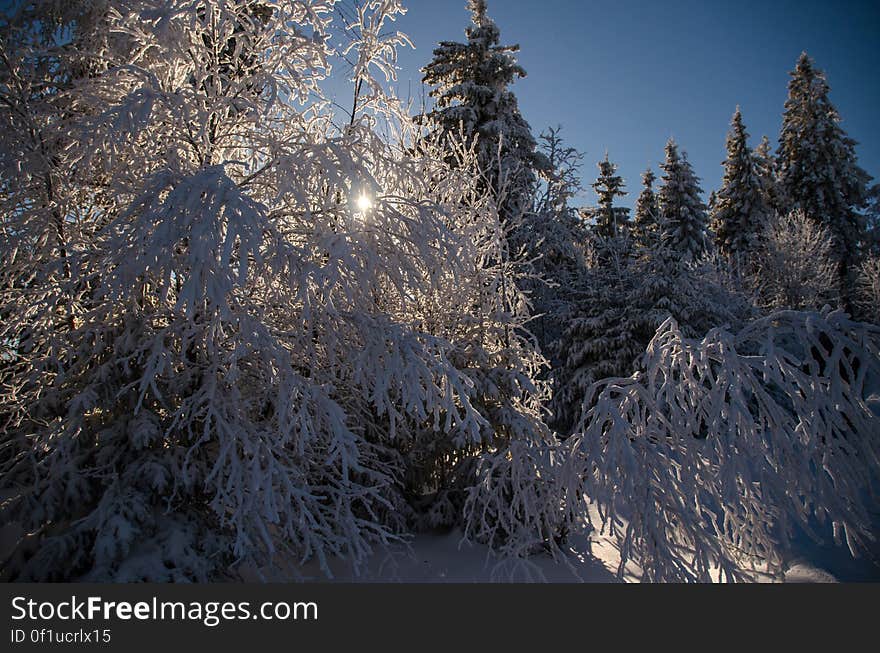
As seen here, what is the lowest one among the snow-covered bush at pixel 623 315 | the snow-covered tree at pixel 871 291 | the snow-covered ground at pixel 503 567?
the snow-covered ground at pixel 503 567

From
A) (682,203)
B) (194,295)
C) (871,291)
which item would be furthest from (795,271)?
(194,295)

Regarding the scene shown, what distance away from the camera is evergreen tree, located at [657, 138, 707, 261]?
77.2 feet

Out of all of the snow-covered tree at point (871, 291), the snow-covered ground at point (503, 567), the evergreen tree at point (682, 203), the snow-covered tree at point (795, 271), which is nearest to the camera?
the snow-covered ground at point (503, 567)

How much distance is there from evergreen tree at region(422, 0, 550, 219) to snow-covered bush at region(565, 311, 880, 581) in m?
10.7

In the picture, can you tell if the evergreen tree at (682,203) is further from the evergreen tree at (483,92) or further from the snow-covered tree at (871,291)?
the evergreen tree at (483,92)

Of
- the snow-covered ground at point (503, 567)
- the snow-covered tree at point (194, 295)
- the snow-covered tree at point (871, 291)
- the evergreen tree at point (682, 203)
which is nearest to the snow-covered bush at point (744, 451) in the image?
the snow-covered tree at point (194, 295)

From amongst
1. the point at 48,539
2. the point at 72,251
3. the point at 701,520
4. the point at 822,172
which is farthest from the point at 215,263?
the point at 822,172

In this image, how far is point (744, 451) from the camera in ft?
9.83

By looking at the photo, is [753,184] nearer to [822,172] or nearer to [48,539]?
[822,172]

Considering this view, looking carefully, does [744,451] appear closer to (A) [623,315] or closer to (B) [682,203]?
(A) [623,315]

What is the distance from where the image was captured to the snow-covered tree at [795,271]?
1598 cm

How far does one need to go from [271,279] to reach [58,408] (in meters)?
2.14

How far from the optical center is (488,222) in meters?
5.72

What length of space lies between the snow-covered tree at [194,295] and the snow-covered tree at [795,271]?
54.1 ft
